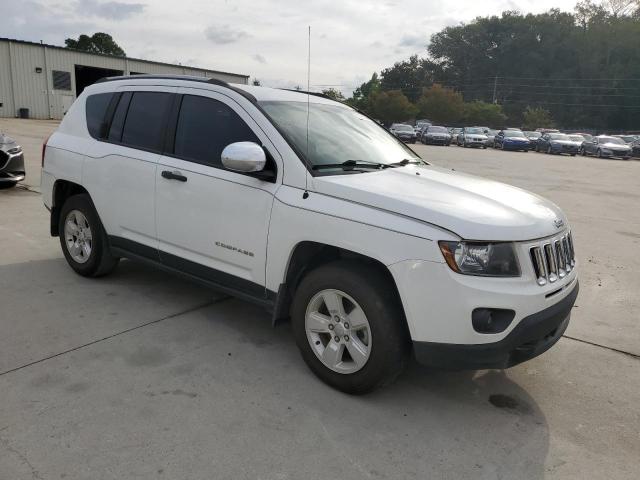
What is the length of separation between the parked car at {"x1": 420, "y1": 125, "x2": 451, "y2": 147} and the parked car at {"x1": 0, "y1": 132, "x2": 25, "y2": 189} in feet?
109

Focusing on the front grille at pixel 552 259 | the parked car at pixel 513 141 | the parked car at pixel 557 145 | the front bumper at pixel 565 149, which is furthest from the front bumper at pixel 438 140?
the front grille at pixel 552 259

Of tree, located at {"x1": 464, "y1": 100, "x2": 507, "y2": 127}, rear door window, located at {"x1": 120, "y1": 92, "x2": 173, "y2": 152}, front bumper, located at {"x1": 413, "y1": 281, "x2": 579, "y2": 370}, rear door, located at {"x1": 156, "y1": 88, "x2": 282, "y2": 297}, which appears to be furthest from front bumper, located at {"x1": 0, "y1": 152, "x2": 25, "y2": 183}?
tree, located at {"x1": 464, "y1": 100, "x2": 507, "y2": 127}

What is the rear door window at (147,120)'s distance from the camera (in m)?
4.30

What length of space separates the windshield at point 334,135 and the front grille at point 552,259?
135 centimetres

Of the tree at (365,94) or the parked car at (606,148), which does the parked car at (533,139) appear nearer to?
the parked car at (606,148)

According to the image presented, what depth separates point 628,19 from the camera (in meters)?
87.7

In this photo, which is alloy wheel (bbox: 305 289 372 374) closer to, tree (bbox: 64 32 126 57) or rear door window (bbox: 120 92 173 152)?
rear door window (bbox: 120 92 173 152)

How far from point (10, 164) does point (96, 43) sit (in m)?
81.9

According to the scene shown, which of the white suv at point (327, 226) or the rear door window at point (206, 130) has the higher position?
the rear door window at point (206, 130)

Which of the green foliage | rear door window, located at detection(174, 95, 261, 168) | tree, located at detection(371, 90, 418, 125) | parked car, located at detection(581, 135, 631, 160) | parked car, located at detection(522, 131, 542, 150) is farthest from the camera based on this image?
the green foliage

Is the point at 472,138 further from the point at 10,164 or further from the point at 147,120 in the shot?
the point at 147,120

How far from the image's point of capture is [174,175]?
4.02m

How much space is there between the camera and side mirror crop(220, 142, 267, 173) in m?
3.35

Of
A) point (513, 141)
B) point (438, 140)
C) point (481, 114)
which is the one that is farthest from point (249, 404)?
point (481, 114)
